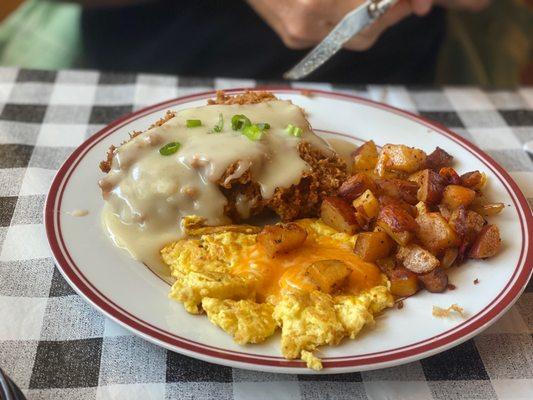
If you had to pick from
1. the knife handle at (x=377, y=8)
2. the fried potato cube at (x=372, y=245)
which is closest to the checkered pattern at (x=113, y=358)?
the fried potato cube at (x=372, y=245)

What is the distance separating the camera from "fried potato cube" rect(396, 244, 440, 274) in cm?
207

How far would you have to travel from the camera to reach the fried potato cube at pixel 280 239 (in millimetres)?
2104

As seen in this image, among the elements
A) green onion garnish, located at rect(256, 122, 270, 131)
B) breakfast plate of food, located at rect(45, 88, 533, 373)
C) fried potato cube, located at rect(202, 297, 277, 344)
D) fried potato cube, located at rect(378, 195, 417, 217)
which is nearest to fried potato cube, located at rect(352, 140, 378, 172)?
breakfast plate of food, located at rect(45, 88, 533, 373)

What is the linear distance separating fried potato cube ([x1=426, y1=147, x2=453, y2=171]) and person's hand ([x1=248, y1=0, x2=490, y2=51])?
3.04 ft

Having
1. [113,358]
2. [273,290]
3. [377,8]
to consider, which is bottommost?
[113,358]

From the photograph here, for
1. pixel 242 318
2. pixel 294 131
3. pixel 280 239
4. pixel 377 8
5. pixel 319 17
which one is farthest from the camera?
pixel 319 17

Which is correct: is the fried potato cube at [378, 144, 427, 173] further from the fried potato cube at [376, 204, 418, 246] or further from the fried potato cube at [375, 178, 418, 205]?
the fried potato cube at [376, 204, 418, 246]

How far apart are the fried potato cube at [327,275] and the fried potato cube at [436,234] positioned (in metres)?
0.32

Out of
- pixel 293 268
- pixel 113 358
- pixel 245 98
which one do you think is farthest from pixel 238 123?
pixel 113 358

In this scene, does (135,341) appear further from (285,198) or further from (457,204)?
(457,204)

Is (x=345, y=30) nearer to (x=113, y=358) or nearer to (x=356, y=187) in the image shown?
(x=356, y=187)

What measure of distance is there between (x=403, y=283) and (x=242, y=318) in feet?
1.86

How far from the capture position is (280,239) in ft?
6.92

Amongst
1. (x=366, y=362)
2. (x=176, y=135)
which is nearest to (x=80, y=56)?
(x=176, y=135)
